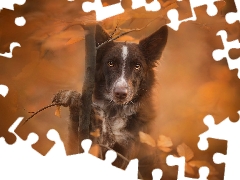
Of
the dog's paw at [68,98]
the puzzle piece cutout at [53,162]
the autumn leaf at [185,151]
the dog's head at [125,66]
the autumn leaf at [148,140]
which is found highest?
the dog's head at [125,66]

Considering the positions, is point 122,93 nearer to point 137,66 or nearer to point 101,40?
point 137,66

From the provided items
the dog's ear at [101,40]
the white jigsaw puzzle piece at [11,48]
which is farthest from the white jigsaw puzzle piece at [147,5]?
the white jigsaw puzzle piece at [11,48]

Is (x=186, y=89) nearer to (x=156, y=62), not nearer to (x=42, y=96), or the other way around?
(x=156, y=62)

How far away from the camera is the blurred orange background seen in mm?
A: 1911

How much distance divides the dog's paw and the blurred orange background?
0.10 ft

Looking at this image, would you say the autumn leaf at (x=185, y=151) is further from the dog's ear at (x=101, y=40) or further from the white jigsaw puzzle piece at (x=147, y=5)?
the white jigsaw puzzle piece at (x=147, y=5)

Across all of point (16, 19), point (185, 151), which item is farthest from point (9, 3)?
point (185, 151)

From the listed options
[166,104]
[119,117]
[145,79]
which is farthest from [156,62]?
[119,117]

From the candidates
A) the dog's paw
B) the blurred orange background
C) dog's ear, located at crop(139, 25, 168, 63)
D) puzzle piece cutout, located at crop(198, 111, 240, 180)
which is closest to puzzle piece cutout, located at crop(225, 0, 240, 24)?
the blurred orange background

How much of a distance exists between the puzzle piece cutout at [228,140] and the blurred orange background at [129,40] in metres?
0.03

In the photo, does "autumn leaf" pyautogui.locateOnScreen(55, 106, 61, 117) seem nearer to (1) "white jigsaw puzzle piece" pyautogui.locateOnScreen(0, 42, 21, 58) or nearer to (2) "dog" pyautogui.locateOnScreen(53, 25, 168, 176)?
(2) "dog" pyautogui.locateOnScreen(53, 25, 168, 176)

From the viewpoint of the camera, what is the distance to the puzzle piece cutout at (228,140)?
6.31 feet

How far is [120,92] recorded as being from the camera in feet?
6.04

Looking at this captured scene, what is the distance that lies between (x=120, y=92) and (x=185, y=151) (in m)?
0.49
